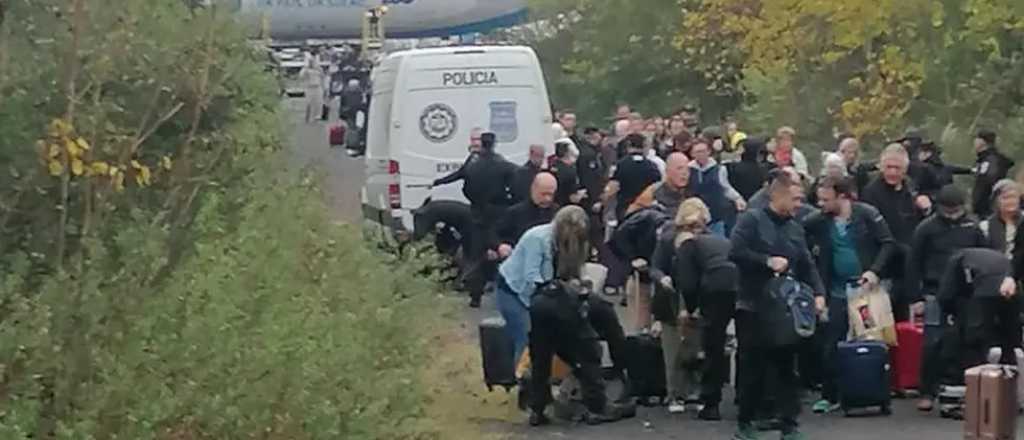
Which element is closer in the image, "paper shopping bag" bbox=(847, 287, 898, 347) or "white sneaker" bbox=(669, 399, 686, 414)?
"white sneaker" bbox=(669, 399, 686, 414)

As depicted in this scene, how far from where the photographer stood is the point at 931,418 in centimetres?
1458

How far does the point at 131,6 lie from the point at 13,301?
2.49 metres

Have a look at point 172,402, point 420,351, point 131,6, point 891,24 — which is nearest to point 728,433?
point 420,351

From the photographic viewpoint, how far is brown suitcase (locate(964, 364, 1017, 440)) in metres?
9.45

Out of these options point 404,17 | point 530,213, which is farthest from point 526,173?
point 404,17

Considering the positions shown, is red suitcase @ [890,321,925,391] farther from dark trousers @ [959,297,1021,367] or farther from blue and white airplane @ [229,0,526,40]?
blue and white airplane @ [229,0,526,40]

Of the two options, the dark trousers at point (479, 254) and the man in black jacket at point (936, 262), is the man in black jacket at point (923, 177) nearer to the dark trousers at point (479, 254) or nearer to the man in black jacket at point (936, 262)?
the man in black jacket at point (936, 262)

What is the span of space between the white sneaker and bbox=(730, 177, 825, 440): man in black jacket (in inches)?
56.1

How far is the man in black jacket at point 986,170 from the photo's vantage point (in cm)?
2034

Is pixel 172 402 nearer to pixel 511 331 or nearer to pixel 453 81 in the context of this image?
pixel 511 331

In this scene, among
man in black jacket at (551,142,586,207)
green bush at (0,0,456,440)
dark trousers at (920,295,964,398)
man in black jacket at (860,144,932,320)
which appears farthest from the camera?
man in black jacket at (551,142,586,207)

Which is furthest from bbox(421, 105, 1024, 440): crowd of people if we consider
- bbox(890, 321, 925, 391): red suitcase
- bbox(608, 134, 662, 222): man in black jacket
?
bbox(608, 134, 662, 222): man in black jacket

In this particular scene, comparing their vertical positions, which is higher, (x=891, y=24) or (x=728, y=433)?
(x=891, y=24)

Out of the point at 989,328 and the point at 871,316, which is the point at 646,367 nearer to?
the point at 871,316
